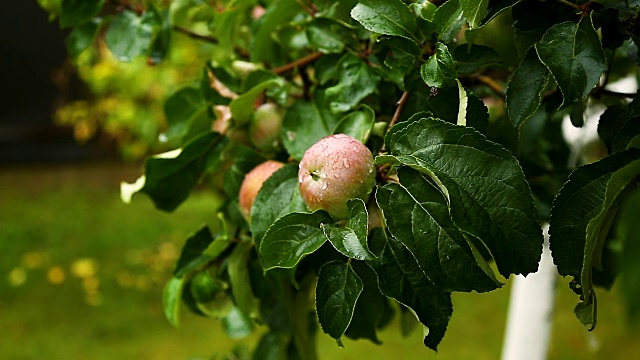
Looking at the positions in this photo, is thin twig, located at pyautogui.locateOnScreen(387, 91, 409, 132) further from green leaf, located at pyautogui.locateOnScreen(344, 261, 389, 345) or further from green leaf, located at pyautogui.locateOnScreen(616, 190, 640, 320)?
green leaf, located at pyautogui.locateOnScreen(616, 190, 640, 320)

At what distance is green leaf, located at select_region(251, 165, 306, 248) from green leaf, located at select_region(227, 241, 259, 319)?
7 centimetres

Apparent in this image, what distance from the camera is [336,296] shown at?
1.02 ft

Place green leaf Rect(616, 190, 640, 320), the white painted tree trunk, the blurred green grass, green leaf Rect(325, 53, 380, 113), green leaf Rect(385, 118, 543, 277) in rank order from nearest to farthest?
green leaf Rect(616, 190, 640, 320), green leaf Rect(385, 118, 543, 277), green leaf Rect(325, 53, 380, 113), the white painted tree trunk, the blurred green grass

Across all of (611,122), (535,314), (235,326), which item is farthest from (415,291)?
(535,314)

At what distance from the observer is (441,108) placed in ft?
1.11

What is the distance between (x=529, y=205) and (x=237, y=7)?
256 millimetres

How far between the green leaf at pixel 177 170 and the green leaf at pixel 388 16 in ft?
0.46

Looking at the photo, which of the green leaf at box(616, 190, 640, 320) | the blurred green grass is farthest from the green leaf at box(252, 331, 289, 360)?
the blurred green grass

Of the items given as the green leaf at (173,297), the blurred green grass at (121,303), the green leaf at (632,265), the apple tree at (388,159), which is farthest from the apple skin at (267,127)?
the blurred green grass at (121,303)

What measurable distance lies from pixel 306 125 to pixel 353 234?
0.12 m

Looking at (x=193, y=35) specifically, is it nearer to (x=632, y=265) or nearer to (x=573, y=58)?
(x=573, y=58)

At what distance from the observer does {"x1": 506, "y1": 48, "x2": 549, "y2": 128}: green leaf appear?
0.30 meters

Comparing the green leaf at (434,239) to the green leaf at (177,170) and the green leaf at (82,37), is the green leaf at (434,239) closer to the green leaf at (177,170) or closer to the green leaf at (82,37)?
the green leaf at (177,170)

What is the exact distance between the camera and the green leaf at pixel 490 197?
0.27 metres
